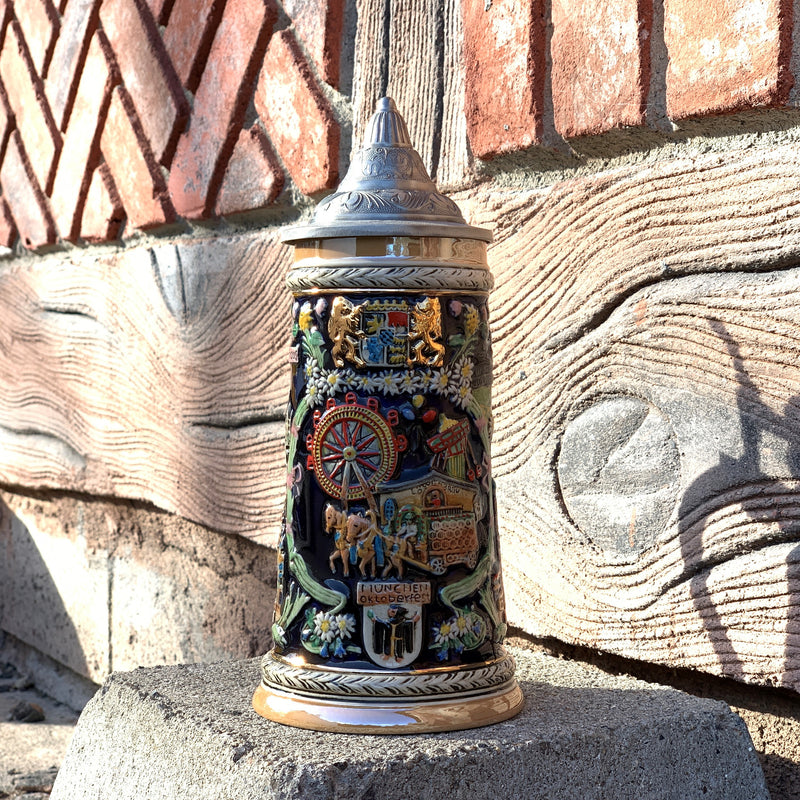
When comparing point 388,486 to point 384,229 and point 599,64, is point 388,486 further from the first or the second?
point 599,64

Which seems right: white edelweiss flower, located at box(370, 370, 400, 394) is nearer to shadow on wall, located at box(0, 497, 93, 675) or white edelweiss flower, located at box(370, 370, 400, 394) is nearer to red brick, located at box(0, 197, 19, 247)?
shadow on wall, located at box(0, 497, 93, 675)

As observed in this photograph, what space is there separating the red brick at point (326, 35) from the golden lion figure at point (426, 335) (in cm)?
66

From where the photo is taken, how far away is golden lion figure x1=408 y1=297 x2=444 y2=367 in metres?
1.06

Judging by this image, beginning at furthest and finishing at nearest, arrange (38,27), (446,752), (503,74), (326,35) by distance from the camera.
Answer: (38,27)
(326,35)
(503,74)
(446,752)

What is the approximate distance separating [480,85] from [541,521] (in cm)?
54

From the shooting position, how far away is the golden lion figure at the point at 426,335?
106cm

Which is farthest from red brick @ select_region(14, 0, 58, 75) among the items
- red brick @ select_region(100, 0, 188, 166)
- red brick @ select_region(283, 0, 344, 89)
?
red brick @ select_region(283, 0, 344, 89)

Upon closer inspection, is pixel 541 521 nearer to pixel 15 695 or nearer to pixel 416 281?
pixel 416 281

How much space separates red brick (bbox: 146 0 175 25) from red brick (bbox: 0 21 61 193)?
17.5 inches

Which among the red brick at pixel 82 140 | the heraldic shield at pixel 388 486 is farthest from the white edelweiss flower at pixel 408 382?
the red brick at pixel 82 140

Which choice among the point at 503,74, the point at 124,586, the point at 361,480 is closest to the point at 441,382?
the point at 361,480

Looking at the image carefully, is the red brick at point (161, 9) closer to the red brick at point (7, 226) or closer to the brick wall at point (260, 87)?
the brick wall at point (260, 87)

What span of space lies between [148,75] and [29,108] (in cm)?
54

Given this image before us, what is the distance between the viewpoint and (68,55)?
225 cm
